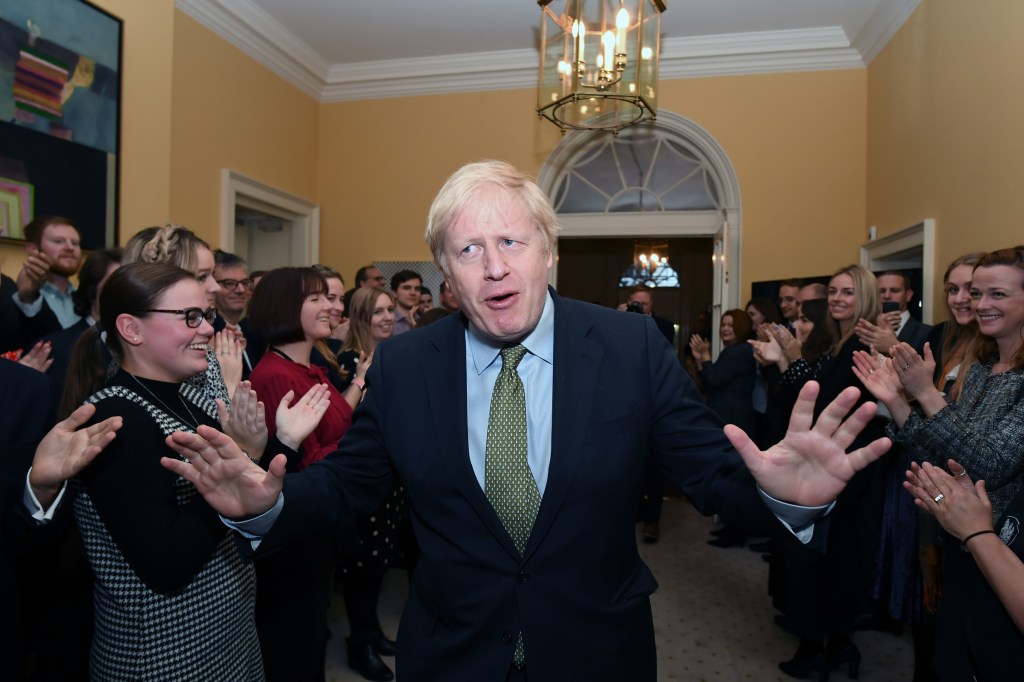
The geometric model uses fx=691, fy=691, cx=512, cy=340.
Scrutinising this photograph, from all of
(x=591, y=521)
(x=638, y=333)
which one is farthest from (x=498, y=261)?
(x=591, y=521)

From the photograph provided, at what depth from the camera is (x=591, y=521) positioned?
1263 mm

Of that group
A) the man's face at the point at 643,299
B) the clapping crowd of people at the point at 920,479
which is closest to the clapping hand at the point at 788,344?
the clapping crowd of people at the point at 920,479

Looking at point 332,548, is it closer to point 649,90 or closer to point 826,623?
point 826,623

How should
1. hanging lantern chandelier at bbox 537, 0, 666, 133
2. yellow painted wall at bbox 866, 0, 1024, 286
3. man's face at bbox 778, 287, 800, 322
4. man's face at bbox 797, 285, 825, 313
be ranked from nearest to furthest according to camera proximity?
yellow painted wall at bbox 866, 0, 1024, 286, hanging lantern chandelier at bbox 537, 0, 666, 133, man's face at bbox 797, 285, 825, 313, man's face at bbox 778, 287, 800, 322

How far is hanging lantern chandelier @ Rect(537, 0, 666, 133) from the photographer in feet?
13.0

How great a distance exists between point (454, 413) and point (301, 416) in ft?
2.02

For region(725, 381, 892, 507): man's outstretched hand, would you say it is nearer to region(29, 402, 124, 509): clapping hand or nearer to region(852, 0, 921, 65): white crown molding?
region(29, 402, 124, 509): clapping hand

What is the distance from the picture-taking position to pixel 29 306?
283cm

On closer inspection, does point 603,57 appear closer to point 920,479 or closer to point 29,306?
point 920,479

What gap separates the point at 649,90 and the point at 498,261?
3.72 metres

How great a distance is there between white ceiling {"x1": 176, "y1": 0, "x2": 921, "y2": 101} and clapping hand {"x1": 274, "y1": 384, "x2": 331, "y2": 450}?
469 cm

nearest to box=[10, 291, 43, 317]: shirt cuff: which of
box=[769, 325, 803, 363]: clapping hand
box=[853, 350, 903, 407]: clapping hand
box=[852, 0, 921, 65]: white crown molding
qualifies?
box=[853, 350, 903, 407]: clapping hand

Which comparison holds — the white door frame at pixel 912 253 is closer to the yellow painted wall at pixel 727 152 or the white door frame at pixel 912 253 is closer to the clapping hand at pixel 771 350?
the yellow painted wall at pixel 727 152

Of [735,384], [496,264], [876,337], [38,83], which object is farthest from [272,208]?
[496,264]
